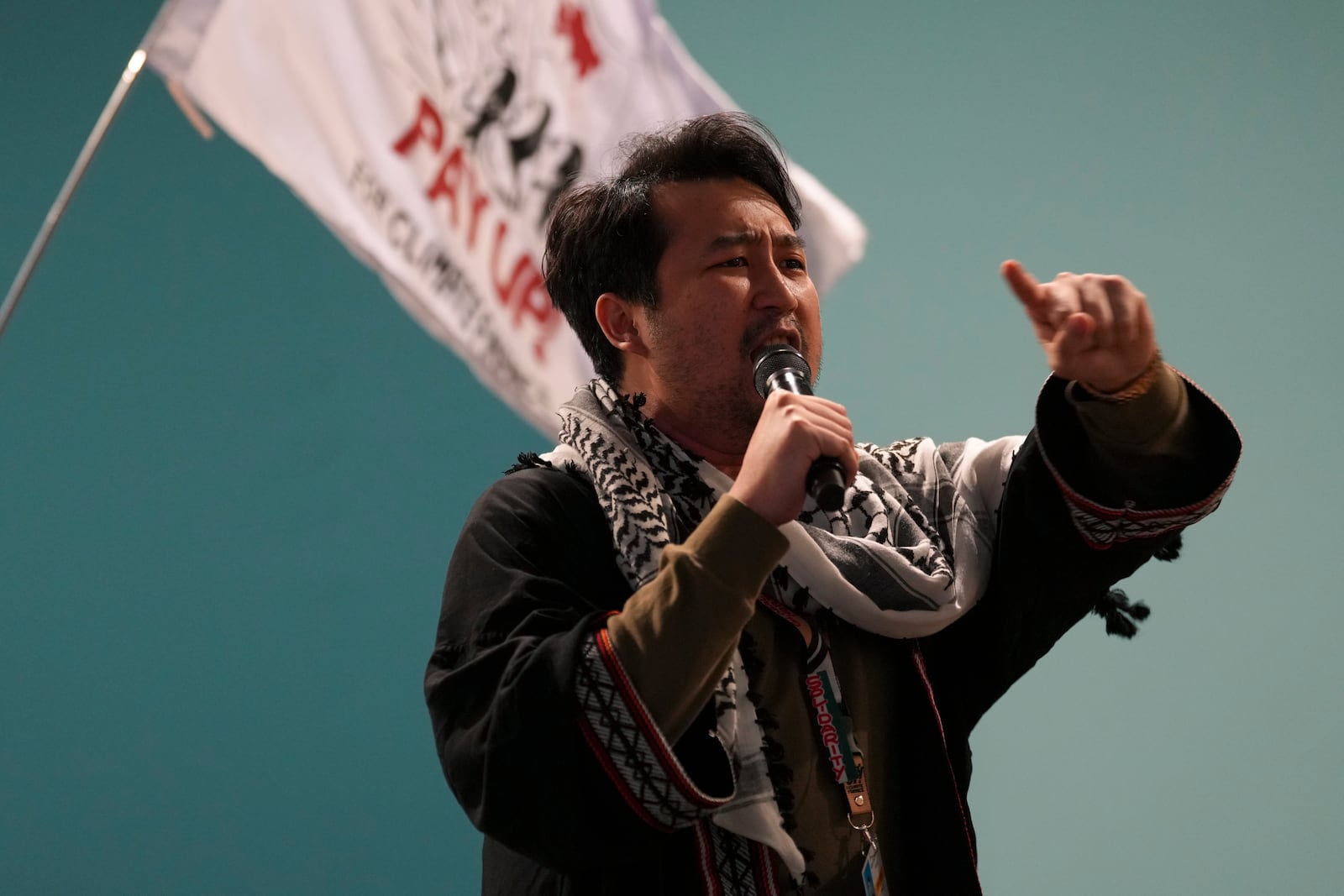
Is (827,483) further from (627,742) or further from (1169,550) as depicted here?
(1169,550)

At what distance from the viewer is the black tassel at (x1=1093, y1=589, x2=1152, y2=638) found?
110cm

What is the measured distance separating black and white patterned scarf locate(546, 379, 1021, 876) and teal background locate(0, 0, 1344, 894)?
870 mm

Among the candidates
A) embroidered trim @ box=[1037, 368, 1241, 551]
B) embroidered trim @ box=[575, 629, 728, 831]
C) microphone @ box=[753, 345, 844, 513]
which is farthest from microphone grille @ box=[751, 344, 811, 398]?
embroidered trim @ box=[575, 629, 728, 831]

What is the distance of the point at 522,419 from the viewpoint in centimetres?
220

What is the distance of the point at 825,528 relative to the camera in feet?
3.72

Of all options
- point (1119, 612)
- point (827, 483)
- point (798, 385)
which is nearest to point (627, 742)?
point (827, 483)

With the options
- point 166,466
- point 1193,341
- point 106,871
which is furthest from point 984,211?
point 106,871

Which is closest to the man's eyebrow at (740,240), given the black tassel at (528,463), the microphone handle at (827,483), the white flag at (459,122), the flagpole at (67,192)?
the black tassel at (528,463)

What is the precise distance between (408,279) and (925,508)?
87 centimetres

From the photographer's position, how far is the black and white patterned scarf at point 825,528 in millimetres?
960

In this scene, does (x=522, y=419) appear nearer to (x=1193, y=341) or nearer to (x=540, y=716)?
(x=1193, y=341)

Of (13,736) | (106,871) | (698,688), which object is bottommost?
(106,871)

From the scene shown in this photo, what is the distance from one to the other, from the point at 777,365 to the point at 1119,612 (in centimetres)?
41

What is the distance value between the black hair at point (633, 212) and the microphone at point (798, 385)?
0.18 meters
